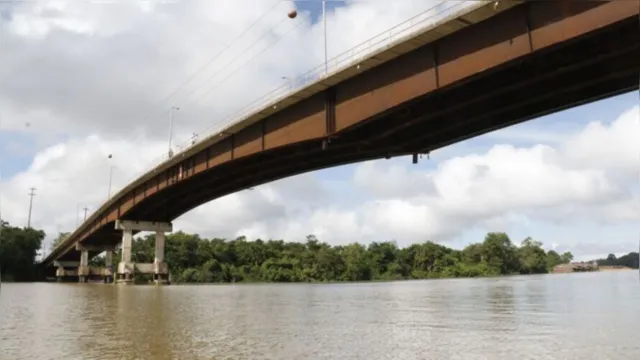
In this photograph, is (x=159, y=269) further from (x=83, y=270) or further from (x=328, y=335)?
(x=328, y=335)

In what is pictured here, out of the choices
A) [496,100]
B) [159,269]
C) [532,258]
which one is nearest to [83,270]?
[159,269]

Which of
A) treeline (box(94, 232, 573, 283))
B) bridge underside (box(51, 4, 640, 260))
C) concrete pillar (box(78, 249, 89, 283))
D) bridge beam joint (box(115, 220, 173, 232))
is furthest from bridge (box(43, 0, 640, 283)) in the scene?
treeline (box(94, 232, 573, 283))

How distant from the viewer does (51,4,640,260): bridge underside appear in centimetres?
2198

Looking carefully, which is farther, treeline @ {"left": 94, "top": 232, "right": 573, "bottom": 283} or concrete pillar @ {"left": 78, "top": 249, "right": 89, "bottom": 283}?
treeline @ {"left": 94, "top": 232, "right": 573, "bottom": 283}

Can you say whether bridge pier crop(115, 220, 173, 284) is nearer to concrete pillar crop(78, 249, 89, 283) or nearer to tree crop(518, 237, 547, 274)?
concrete pillar crop(78, 249, 89, 283)

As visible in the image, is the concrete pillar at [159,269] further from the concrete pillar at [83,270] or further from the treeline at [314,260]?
the treeline at [314,260]

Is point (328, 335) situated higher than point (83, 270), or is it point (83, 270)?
point (83, 270)

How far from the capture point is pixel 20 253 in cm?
12269

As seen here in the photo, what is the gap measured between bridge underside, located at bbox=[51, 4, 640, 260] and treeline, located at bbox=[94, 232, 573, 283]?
8015 cm

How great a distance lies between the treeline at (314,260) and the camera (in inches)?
4840

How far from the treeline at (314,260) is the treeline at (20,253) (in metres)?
23.1

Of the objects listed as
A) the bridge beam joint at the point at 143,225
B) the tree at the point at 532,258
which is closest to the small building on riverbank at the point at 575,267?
the tree at the point at 532,258

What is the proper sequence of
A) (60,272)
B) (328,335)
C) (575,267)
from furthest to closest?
(575,267) < (60,272) < (328,335)

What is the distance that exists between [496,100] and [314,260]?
10558 centimetres
